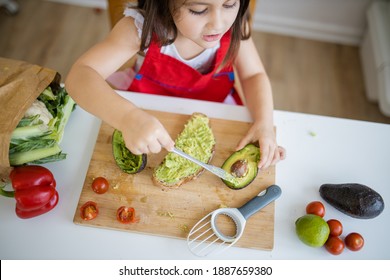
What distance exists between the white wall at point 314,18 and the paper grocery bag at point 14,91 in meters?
1.72

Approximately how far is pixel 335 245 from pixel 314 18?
197 cm

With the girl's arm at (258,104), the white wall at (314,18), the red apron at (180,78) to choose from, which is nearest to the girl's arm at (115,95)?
the red apron at (180,78)

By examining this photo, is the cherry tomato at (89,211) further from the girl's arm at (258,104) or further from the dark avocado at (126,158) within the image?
the girl's arm at (258,104)

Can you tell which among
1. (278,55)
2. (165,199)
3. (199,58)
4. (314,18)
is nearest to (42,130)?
(165,199)

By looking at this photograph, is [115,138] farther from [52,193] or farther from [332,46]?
[332,46]

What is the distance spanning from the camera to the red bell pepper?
993 millimetres

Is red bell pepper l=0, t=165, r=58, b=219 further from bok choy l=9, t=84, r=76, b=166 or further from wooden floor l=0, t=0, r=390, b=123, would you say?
wooden floor l=0, t=0, r=390, b=123

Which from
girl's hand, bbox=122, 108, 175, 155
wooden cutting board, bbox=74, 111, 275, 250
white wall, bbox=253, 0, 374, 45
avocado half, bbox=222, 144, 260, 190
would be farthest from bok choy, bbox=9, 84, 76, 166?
white wall, bbox=253, 0, 374, 45

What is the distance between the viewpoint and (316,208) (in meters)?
1.06

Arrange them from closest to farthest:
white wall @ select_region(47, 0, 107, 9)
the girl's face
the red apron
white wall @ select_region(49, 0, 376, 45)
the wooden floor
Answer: the girl's face, the red apron, the wooden floor, white wall @ select_region(49, 0, 376, 45), white wall @ select_region(47, 0, 107, 9)

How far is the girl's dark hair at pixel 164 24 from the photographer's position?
1.08 metres

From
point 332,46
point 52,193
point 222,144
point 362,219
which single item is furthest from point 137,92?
point 332,46

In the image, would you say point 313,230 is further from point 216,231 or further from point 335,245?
point 216,231

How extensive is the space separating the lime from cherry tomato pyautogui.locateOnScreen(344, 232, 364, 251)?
0.23ft
